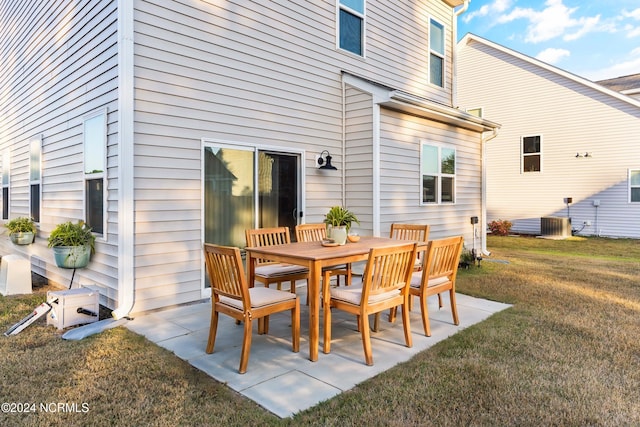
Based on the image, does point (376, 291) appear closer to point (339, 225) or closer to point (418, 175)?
point (339, 225)

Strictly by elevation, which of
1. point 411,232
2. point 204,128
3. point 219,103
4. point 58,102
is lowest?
point 411,232

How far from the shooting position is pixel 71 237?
4.67 m

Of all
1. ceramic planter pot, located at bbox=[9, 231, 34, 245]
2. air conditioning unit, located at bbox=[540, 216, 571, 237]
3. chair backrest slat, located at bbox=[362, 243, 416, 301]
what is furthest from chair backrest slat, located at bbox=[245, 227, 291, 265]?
air conditioning unit, located at bbox=[540, 216, 571, 237]

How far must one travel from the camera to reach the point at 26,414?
2.40m

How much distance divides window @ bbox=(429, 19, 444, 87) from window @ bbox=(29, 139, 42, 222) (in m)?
→ 7.65

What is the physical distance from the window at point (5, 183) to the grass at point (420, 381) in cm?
531

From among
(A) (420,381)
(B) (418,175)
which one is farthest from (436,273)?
(B) (418,175)

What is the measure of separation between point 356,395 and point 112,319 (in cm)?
284

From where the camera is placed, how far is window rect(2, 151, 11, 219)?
8500 mm

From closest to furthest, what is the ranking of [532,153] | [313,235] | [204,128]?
[204,128]
[313,235]
[532,153]

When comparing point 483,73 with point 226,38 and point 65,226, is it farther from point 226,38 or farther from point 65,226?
point 65,226

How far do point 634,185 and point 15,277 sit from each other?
49.4ft

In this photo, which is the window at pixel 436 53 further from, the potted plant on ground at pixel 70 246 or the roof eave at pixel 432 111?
the potted plant on ground at pixel 70 246

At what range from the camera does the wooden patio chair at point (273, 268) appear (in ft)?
14.3
